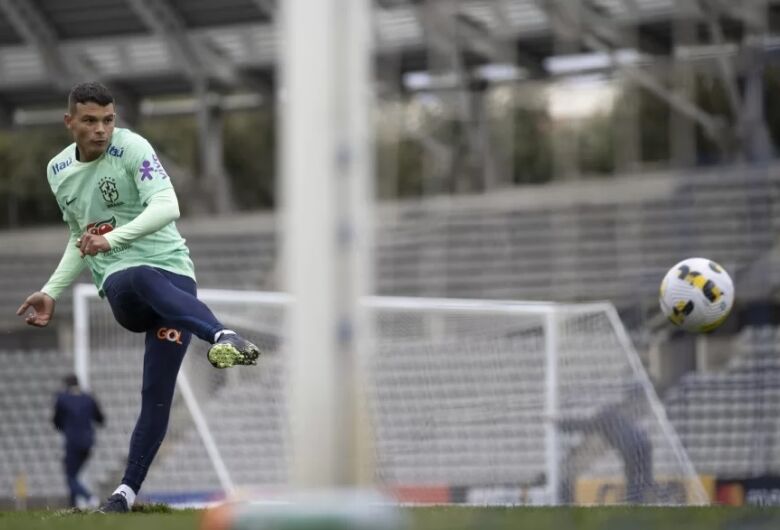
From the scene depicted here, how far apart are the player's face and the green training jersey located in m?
0.10

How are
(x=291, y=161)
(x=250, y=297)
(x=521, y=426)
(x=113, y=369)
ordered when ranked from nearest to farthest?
(x=291, y=161)
(x=250, y=297)
(x=521, y=426)
(x=113, y=369)

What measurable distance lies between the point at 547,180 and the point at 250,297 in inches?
358

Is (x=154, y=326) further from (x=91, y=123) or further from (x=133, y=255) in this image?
(x=91, y=123)

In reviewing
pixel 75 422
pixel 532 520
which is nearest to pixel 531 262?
pixel 75 422

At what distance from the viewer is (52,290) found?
22.9 ft

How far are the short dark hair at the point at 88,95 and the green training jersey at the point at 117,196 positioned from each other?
17 cm

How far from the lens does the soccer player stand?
6605 millimetres

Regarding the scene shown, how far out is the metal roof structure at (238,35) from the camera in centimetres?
2391

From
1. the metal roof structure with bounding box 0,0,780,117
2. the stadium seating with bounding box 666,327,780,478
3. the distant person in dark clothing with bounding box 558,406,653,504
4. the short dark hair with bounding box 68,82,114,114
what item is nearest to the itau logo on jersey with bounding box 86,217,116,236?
the short dark hair with bounding box 68,82,114,114

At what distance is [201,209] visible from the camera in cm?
2638

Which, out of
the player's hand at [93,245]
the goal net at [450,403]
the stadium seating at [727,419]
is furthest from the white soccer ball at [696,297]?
the stadium seating at [727,419]

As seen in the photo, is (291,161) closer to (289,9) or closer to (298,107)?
(298,107)

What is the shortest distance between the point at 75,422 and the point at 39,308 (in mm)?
10932

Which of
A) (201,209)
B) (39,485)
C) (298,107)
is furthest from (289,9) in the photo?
(201,209)
